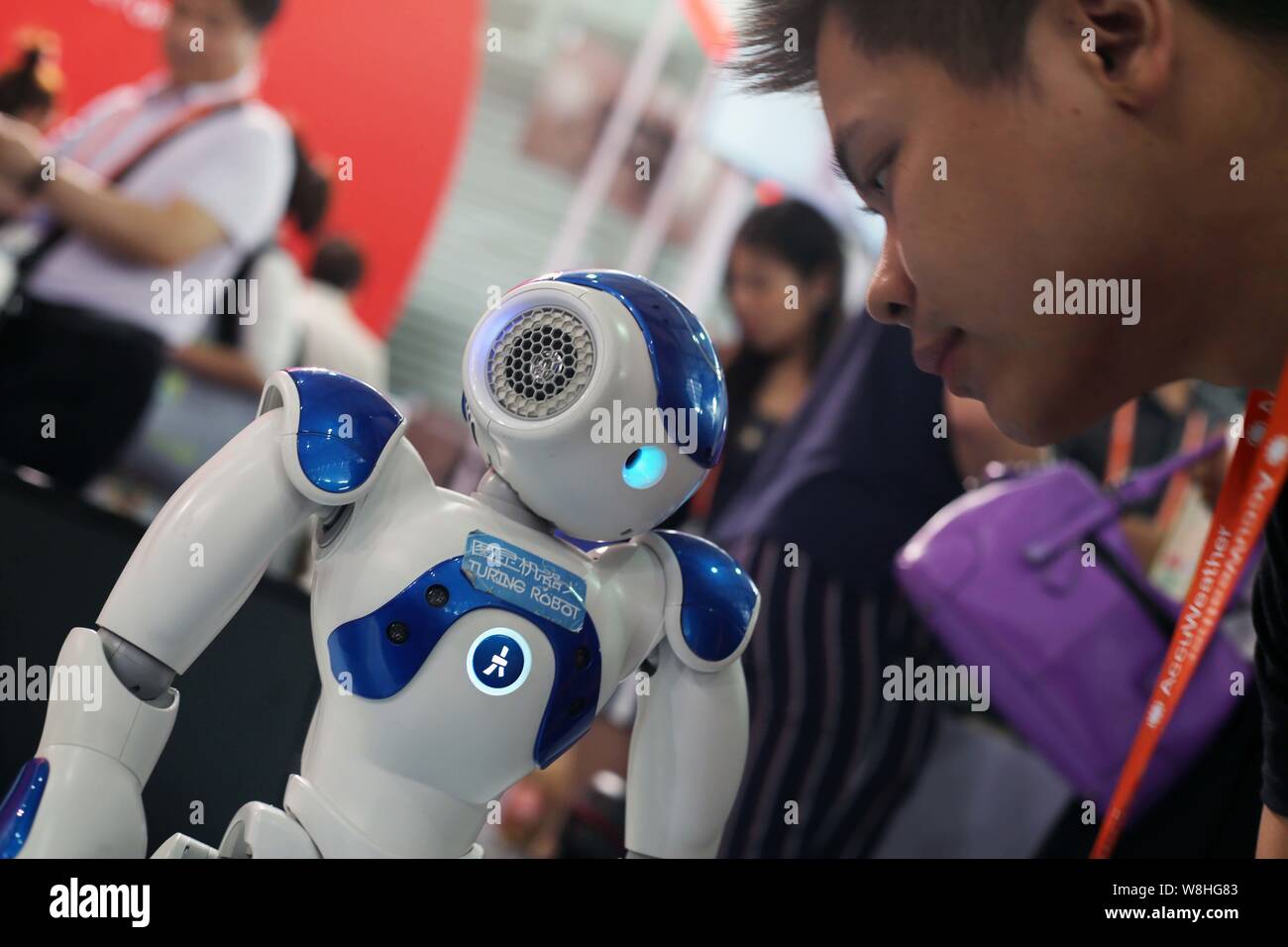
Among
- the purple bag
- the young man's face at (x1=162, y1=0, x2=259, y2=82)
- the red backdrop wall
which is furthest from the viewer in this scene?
the red backdrop wall

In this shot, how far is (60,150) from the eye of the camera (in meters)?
2.11

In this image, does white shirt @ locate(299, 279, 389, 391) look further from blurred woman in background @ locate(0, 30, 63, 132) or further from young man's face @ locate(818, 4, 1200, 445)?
Answer: young man's face @ locate(818, 4, 1200, 445)

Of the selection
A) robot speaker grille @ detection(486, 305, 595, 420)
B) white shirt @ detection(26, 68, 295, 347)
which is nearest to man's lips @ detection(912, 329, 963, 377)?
robot speaker grille @ detection(486, 305, 595, 420)

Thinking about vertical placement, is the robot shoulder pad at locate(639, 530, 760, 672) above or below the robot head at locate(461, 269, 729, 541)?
below

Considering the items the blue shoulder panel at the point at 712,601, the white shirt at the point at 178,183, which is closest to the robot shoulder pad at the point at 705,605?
the blue shoulder panel at the point at 712,601

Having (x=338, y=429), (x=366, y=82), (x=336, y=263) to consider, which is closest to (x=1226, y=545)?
(x=338, y=429)

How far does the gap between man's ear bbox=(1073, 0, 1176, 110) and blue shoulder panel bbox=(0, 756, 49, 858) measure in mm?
780

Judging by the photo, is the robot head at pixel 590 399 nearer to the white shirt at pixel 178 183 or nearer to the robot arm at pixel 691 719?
the robot arm at pixel 691 719

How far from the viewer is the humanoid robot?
79 cm

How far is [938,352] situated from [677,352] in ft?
0.62

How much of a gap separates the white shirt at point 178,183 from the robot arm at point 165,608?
3.82ft

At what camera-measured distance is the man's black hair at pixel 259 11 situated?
6.83 feet

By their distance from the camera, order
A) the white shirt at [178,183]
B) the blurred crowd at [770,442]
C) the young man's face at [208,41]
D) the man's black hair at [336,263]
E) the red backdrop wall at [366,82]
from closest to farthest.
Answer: the blurred crowd at [770,442] < the white shirt at [178,183] < the young man's face at [208,41] < the red backdrop wall at [366,82] < the man's black hair at [336,263]

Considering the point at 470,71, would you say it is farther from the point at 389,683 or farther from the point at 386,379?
the point at 389,683
